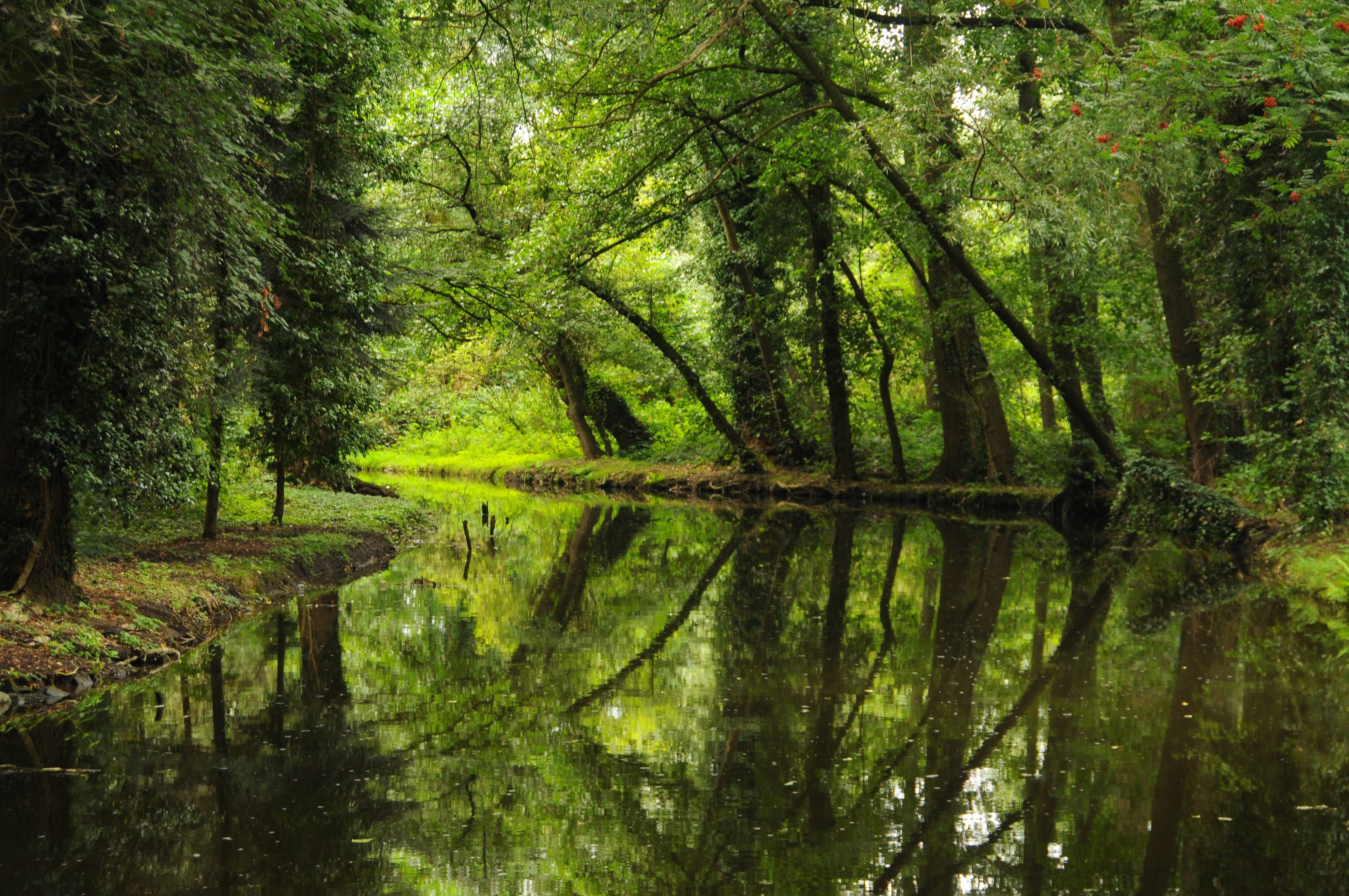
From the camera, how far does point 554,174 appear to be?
20.6m

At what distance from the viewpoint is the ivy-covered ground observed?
7.45m

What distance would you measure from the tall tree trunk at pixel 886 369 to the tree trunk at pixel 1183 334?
6.57m

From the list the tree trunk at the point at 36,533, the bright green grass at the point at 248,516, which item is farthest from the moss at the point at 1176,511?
the tree trunk at the point at 36,533

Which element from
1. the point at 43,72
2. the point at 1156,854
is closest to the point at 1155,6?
the point at 1156,854

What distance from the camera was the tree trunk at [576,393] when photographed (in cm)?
2895

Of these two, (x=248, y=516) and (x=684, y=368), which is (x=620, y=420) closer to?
(x=684, y=368)

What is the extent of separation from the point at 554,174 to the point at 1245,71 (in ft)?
45.5

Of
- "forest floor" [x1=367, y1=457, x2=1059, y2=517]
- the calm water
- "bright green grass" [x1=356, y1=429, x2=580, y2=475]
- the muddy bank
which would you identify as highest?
"bright green grass" [x1=356, y1=429, x2=580, y2=475]

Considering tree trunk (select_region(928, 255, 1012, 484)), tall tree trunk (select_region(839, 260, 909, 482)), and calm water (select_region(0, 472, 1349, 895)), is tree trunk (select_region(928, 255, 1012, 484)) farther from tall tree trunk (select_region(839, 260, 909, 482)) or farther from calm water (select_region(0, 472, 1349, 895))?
calm water (select_region(0, 472, 1349, 895))

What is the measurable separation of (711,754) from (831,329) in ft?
57.5

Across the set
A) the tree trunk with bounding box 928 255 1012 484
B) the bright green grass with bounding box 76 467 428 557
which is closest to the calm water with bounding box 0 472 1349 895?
the bright green grass with bounding box 76 467 428 557

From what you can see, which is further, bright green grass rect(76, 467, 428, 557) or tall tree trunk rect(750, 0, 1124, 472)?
tall tree trunk rect(750, 0, 1124, 472)

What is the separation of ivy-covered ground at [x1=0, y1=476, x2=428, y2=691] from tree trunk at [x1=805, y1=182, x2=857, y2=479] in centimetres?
994

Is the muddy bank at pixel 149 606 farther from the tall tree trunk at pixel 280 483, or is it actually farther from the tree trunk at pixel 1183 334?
the tree trunk at pixel 1183 334
